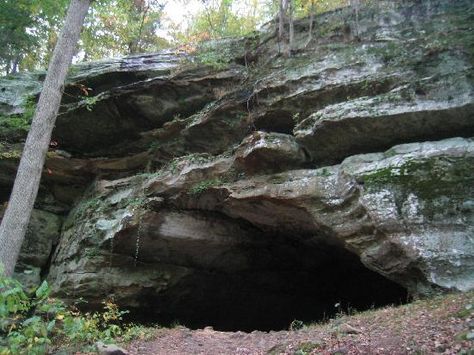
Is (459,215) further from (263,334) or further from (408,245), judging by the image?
(263,334)

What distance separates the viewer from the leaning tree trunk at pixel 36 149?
8039 mm

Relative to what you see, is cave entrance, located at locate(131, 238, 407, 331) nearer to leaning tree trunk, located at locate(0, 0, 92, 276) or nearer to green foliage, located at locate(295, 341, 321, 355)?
leaning tree trunk, located at locate(0, 0, 92, 276)

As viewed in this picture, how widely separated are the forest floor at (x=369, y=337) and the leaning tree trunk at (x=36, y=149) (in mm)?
3011

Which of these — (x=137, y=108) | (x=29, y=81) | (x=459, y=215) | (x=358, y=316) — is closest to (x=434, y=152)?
(x=459, y=215)

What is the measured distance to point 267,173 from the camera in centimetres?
1020

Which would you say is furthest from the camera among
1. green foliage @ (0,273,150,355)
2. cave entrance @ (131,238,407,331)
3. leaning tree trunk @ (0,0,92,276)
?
cave entrance @ (131,238,407,331)

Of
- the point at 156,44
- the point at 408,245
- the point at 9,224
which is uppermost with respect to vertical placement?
the point at 156,44

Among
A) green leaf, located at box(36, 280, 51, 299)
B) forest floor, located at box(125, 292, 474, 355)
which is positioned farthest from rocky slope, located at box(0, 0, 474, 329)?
green leaf, located at box(36, 280, 51, 299)

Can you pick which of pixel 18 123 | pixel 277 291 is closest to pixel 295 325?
pixel 277 291

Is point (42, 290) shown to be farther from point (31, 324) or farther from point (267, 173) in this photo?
point (267, 173)

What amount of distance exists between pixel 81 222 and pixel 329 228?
7.11m

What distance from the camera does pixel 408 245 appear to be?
7777 mm

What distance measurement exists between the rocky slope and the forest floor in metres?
1.38

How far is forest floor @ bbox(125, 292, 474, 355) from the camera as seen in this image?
16.9 ft
